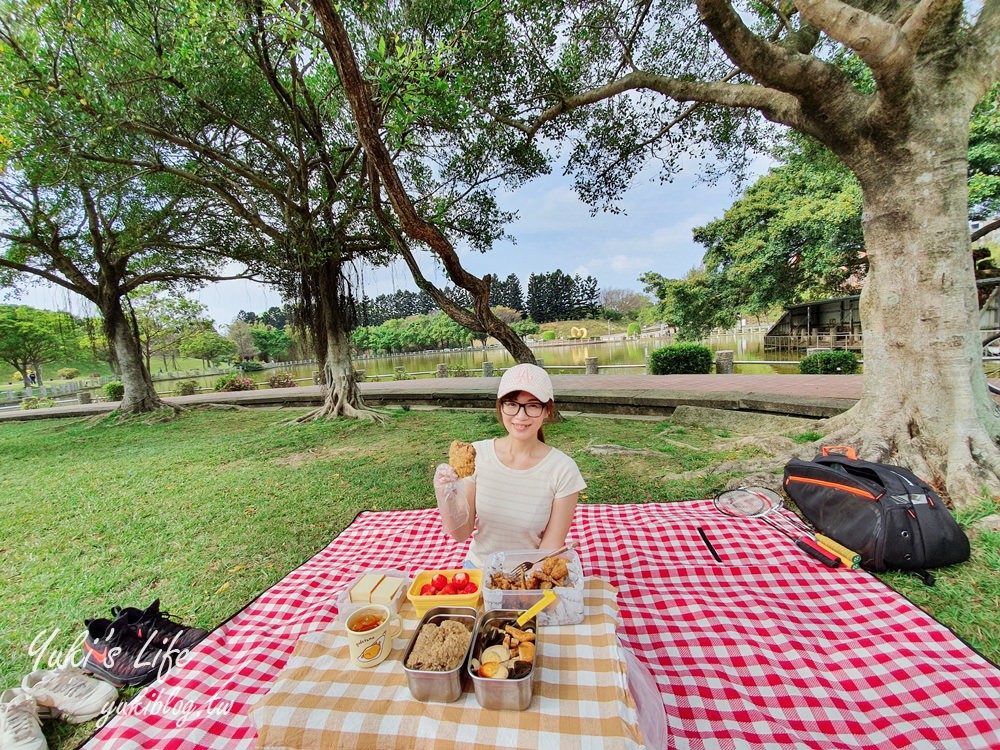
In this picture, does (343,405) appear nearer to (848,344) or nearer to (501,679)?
(501,679)

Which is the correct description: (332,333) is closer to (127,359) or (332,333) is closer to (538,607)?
(127,359)

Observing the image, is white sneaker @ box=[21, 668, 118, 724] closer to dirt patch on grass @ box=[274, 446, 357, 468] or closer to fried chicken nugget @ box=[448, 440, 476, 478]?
fried chicken nugget @ box=[448, 440, 476, 478]

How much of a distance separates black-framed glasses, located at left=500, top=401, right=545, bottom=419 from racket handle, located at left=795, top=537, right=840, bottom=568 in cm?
211

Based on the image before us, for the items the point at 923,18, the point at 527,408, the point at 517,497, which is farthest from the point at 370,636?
the point at 923,18

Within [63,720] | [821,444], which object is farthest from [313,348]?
[821,444]

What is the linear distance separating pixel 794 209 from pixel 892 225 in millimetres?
14238

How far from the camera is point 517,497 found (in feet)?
5.97

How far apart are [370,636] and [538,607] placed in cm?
46

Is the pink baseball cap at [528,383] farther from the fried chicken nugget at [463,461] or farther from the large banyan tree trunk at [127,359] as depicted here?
the large banyan tree trunk at [127,359]

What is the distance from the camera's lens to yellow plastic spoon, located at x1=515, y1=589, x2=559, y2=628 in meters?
1.13

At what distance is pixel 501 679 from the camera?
3.10 feet

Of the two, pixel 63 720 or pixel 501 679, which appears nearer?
pixel 501 679

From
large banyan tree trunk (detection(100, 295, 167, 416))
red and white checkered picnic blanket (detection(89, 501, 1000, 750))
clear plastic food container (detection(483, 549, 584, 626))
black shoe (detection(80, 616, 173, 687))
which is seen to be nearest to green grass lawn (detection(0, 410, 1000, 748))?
black shoe (detection(80, 616, 173, 687))

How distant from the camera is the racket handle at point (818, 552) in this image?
246cm
